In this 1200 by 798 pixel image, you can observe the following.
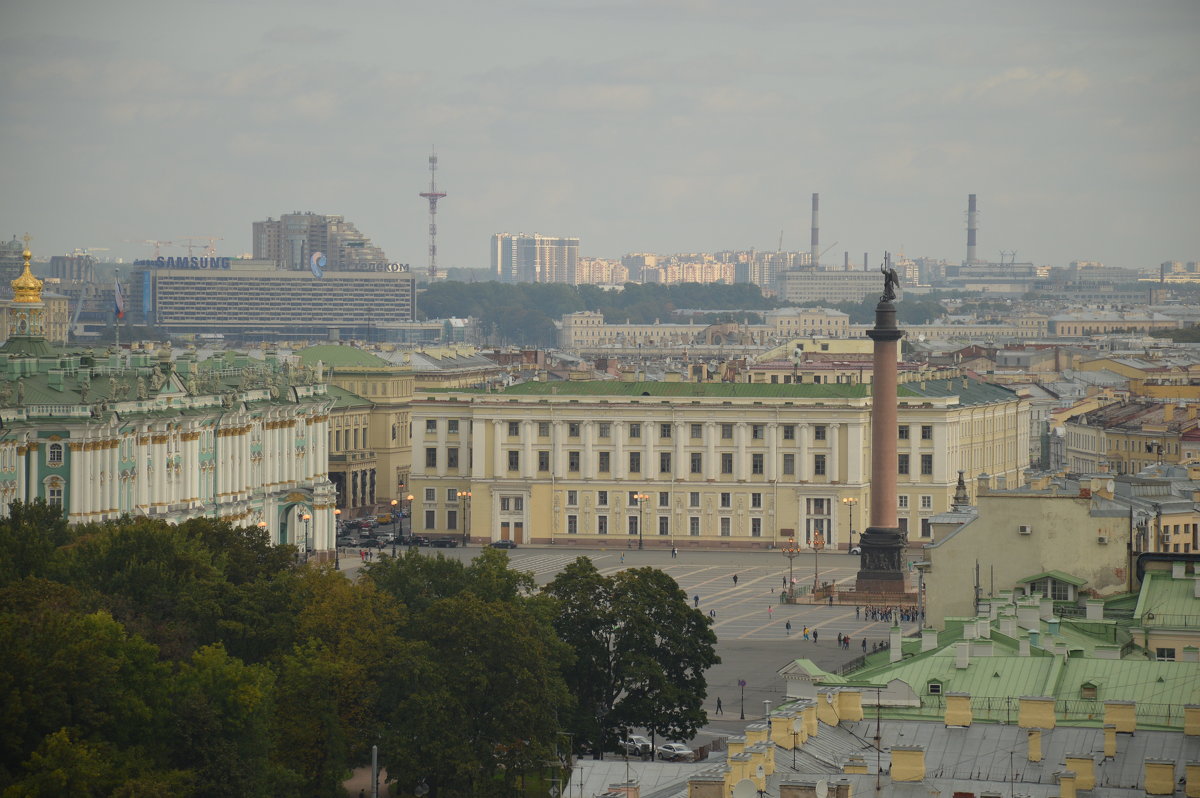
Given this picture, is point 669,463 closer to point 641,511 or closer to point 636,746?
point 641,511

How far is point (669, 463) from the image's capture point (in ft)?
438

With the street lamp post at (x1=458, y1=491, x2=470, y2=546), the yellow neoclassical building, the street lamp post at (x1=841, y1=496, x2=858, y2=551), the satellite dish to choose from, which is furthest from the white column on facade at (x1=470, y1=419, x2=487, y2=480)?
the satellite dish

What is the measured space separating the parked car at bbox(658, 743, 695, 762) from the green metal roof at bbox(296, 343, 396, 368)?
3824 inches

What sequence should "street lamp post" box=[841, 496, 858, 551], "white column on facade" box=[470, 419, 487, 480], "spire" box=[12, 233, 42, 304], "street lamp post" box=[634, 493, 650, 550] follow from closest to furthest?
"spire" box=[12, 233, 42, 304], "street lamp post" box=[841, 496, 858, 551], "street lamp post" box=[634, 493, 650, 550], "white column on facade" box=[470, 419, 487, 480]

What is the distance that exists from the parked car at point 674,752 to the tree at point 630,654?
48 cm

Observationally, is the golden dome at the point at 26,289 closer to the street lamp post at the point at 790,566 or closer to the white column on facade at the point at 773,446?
the street lamp post at the point at 790,566

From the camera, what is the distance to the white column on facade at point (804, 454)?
132m

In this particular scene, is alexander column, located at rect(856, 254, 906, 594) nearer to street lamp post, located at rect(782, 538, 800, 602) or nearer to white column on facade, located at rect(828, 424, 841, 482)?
street lamp post, located at rect(782, 538, 800, 602)

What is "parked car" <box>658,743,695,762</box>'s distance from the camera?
67.4 meters

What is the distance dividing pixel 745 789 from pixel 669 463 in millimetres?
90277

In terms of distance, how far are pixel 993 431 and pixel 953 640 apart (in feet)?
288

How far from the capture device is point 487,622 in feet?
202

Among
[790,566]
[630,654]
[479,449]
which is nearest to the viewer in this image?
[630,654]

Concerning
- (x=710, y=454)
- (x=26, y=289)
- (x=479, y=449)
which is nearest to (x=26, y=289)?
(x=26, y=289)
